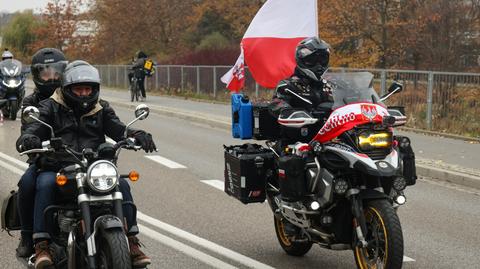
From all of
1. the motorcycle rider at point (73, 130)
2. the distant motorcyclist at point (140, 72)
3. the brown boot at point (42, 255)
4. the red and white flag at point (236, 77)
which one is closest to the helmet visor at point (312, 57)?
the motorcycle rider at point (73, 130)

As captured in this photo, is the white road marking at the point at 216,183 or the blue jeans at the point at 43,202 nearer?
the blue jeans at the point at 43,202

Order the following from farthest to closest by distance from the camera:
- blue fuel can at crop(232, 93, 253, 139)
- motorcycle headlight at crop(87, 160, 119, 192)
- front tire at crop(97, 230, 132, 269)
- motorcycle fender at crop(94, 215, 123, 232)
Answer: blue fuel can at crop(232, 93, 253, 139) → motorcycle headlight at crop(87, 160, 119, 192) → motorcycle fender at crop(94, 215, 123, 232) → front tire at crop(97, 230, 132, 269)

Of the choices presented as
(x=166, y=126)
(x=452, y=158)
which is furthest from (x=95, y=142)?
(x=166, y=126)

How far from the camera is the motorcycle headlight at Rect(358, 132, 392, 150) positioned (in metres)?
5.65

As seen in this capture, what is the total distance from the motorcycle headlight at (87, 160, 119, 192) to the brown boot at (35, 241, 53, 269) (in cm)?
68

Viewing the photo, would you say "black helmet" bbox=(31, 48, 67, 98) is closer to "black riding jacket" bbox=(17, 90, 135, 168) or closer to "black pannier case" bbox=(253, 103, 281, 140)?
"black riding jacket" bbox=(17, 90, 135, 168)

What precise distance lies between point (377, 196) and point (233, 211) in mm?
3602

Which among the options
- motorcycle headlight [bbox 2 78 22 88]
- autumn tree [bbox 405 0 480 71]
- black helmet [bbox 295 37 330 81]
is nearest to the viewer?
black helmet [bbox 295 37 330 81]

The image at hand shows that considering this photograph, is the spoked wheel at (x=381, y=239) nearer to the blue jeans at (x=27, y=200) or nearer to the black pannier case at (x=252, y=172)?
the black pannier case at (x=252, y=172)

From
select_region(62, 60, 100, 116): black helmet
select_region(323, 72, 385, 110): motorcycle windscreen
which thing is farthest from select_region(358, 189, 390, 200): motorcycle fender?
select_region(62, 60, 100, 116): black helmet

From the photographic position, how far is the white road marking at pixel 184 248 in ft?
21.8

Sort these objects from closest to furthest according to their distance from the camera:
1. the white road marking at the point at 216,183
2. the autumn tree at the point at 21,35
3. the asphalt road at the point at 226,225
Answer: the asphalt road at the point at 226,225 → the white road marking at the point at 216,183 → the autumn tree at the point at 21,35

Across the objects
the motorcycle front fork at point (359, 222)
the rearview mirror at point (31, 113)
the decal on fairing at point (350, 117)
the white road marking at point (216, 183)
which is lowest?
the white road marking at point (216, 183)

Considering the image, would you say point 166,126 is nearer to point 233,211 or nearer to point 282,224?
point 233,211
